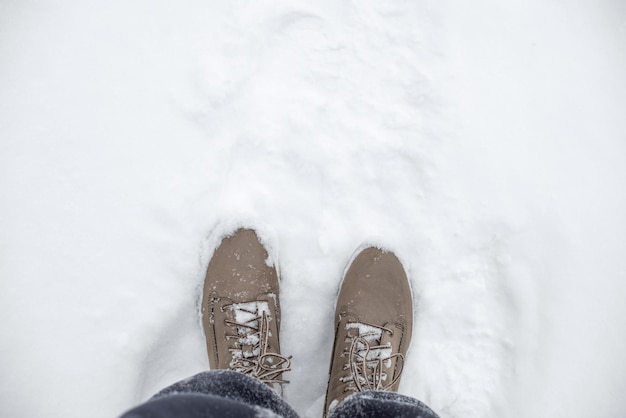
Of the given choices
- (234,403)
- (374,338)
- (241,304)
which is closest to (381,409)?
(234,403)

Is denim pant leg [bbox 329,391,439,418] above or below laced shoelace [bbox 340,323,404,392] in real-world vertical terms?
above

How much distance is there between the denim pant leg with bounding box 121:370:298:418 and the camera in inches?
26.4

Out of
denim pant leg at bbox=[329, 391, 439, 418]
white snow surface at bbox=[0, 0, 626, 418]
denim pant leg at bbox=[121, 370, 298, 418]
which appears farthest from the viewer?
white snow surface at bbox=[0, 0, 626, 418]

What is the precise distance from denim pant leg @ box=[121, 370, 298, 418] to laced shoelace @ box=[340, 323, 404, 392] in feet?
1.12

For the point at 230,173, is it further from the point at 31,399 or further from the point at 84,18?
the point at 31,399

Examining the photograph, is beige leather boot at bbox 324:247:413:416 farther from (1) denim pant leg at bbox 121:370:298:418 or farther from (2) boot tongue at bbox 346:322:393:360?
(1) denim pant leg at bbox 121:370:298:418

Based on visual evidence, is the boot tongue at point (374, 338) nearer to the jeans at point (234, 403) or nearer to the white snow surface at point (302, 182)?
the white snow surface at point (302, 182)

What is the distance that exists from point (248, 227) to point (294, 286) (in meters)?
0.23

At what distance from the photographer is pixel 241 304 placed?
3.80 ft

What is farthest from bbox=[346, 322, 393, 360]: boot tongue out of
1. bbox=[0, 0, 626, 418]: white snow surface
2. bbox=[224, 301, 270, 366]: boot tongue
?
bbox=[224, 301, 270, 366]: boot tongue

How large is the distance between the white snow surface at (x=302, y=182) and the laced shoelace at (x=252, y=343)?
12cm

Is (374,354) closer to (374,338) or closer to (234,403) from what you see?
(374,338)

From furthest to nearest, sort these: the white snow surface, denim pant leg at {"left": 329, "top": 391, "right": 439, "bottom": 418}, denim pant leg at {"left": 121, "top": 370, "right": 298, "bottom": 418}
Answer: the white snow surface, denim pant leg at {"left": 329, "top": 391, "right": 439, "bottom": 418}, denim pant leg at {"left": 121, "top": 370, "right": 298, "bottom": 418}

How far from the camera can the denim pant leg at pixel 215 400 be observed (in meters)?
0.67
